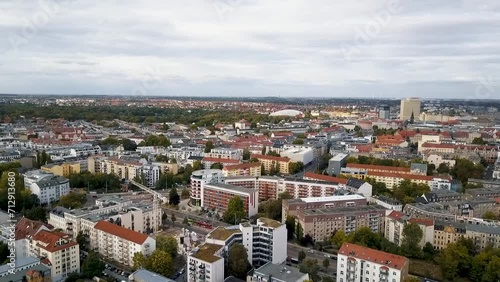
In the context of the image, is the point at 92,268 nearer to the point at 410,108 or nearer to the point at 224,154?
the point at 224,154

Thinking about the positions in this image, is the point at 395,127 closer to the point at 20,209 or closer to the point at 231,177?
the point at 231,177

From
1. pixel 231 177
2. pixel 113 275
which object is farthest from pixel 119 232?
pixel 231 177

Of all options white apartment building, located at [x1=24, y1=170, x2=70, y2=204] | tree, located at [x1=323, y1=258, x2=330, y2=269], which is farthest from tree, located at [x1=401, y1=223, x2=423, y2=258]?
white apartment building, located at [x1=24, y1=170, x2=70, y2=204]

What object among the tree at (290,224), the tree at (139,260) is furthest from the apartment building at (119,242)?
the tree at (290,224)

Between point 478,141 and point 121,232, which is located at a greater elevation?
point 478,141

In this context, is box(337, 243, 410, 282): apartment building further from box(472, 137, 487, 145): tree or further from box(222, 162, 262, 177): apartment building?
box(472, 137, 487, 145): tree

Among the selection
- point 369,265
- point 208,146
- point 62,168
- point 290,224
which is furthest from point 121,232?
point 208,146

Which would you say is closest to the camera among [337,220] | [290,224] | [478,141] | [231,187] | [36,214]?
[337,220]
